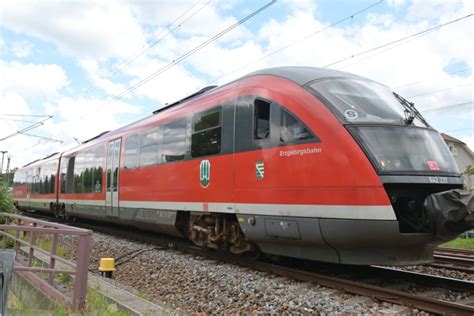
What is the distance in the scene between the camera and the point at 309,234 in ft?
18.6

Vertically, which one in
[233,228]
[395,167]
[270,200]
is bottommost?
[233,228]

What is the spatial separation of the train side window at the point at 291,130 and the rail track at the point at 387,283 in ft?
6.22

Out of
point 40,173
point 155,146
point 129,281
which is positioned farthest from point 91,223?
point 129,281

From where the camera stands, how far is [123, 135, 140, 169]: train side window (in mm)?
10852

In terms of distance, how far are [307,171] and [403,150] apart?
1.21 m

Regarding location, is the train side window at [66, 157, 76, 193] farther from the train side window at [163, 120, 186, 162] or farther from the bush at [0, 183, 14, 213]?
the train side window at [163, 120, 186, 162]

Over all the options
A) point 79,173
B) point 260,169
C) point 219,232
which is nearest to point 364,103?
point 260,169

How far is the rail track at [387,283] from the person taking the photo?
4605 millimetres

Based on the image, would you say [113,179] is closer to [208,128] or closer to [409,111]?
[208,128]

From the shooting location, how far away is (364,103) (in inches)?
235

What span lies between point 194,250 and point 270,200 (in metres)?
3.19

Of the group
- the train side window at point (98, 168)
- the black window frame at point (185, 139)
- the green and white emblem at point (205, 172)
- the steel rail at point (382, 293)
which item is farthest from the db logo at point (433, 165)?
the train side window at point (98, 168)

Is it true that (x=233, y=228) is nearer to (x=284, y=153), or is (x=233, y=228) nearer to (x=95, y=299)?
(x=284, y=153)

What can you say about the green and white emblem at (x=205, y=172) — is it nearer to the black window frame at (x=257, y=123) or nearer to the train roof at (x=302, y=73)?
the black window frame at (x=257, y=123)
